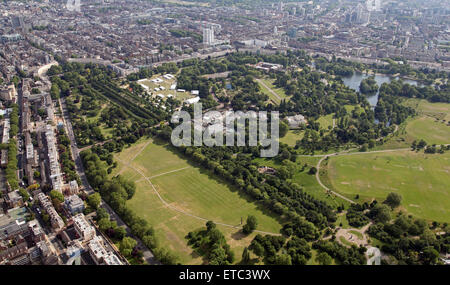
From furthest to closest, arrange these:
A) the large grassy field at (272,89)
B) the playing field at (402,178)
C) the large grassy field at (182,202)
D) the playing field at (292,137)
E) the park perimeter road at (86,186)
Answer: the large grassy field at (272,89)
the playing field at (292,137)
the playing field at (402,178)
the large grassy field at (182,202)
the park perimeter road at (86,186)

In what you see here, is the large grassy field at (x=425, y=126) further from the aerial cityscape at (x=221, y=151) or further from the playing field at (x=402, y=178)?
the playing field at (x=402, y=178)

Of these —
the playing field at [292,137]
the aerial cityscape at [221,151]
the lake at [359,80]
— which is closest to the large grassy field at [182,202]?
the aerial cityscape at [221,151]

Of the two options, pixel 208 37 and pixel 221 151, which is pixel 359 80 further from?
pixel 221 151

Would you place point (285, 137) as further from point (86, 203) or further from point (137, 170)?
point (86, 203)

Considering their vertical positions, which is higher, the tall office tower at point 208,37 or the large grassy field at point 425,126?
the tall office tower at point 208,37

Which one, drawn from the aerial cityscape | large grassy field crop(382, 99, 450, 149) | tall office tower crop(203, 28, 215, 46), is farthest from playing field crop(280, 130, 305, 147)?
tall office tower crop(203, 28, 215, 46)

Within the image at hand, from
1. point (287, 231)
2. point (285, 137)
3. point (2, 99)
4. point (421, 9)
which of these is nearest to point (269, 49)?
point (285, 137)

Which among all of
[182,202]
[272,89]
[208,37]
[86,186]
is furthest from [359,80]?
[86,186]
